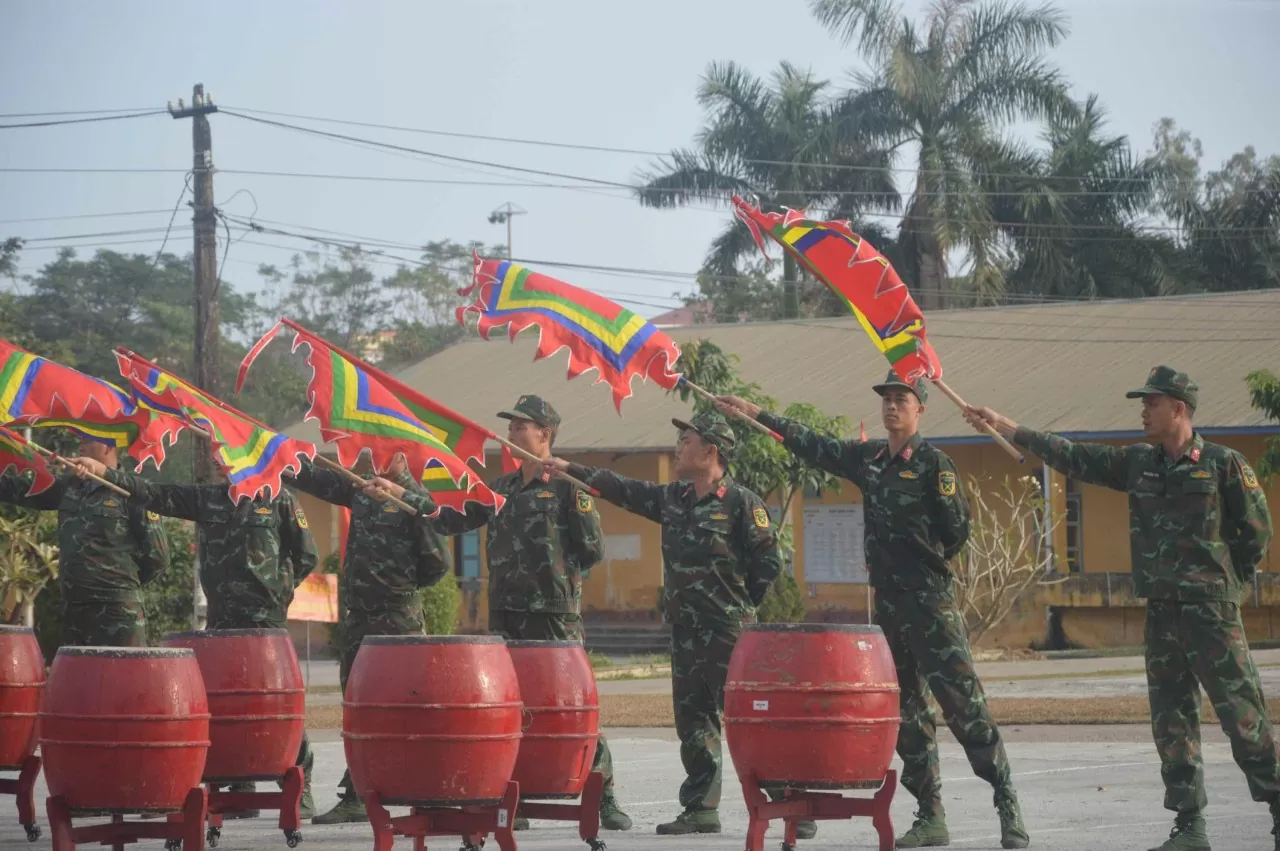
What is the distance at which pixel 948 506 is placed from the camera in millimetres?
8523

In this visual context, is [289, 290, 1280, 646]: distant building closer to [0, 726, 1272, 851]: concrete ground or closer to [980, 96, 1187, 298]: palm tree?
[980, 96, 1187, 298]: palm tree

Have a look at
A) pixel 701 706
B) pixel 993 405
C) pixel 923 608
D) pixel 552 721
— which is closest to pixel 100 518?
pixel 552 721

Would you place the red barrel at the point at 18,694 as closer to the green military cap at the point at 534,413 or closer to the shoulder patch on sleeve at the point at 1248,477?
the green military cap at the point at 534,413

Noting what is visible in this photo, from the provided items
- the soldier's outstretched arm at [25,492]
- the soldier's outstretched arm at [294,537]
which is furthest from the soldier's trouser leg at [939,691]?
the soldier's outstretched arm at [25,492]

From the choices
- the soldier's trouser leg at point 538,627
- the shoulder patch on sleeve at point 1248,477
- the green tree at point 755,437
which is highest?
the green tree at point 755,437

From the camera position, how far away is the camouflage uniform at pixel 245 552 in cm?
1018

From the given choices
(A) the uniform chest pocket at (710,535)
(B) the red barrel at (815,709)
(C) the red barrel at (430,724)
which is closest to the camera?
(C) the red barrel at (430,724)

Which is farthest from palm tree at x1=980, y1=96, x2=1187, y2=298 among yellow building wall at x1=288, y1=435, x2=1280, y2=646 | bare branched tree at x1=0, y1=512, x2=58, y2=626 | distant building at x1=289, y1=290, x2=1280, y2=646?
bare branched tree at x1=0, y1=512, x2=58, y2=626

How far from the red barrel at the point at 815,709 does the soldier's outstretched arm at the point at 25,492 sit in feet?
17.0

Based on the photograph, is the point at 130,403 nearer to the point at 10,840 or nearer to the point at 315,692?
the point at 10,840

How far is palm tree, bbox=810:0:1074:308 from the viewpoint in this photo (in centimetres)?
3916

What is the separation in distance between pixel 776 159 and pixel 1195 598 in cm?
3339

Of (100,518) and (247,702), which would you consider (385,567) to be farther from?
(100,518)

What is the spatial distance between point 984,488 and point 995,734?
1884 cm
